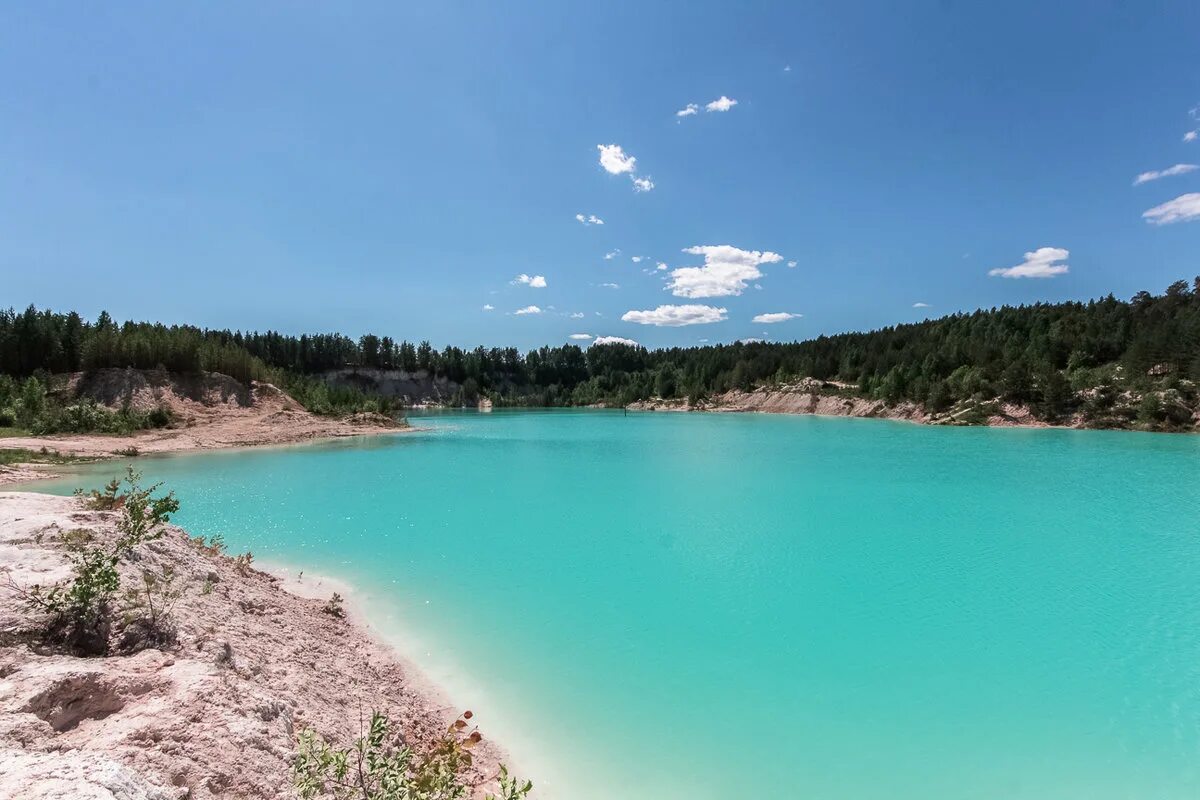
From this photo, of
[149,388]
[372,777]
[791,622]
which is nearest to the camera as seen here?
[372,777]

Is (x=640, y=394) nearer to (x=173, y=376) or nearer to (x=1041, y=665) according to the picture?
(x=173, y=376)

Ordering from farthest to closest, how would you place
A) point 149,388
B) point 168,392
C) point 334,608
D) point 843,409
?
point 843,409
point 168,392
point 149,388
point 334,608

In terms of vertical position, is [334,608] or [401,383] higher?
[401,383]

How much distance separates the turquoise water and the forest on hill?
39.8m

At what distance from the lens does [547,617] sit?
1108 cm

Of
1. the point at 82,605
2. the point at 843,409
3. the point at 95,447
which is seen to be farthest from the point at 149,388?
the point at 843,409

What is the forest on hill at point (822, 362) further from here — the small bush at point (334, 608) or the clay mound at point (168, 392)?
the small bush at point (334, 608)

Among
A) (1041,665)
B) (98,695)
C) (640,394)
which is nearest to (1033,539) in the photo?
(1041,665)

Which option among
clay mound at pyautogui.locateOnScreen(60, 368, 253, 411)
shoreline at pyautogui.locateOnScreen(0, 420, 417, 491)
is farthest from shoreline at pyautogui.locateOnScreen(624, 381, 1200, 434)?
clay mound at pyautogui.locateOnScreen(60, 368, 253, 411)

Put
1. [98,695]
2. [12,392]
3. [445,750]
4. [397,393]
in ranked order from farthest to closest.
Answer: [397,393]
[12,392]
[445,750]
[98,695]

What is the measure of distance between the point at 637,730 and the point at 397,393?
158900 millimetres

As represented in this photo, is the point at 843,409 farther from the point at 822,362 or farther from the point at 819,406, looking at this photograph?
the point at 822,362

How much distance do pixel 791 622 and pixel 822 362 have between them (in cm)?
13085

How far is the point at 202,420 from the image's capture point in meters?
50.0
